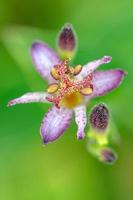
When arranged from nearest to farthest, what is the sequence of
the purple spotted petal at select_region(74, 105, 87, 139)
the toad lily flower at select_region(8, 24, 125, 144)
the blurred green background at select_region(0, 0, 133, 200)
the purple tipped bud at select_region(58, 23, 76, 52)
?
the purple spotted petal at select_region(74, 105, 87, 139), the toad lily flower at select_region(8, 24, 125, 144), the purple tipped bud at select_region(58, 23, 76, 52), the blurred green background at select_region(0, 0, 133, 200)

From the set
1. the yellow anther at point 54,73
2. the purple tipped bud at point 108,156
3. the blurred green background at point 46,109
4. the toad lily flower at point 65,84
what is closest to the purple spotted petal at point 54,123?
the toad lily flower at point 65,84

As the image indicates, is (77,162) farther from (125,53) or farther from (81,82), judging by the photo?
(81,82)

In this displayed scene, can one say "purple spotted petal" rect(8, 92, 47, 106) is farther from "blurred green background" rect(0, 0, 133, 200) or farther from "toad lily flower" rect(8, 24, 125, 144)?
"blurred green background" rect(0, 0, 133, 200)

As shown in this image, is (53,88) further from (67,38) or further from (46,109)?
(46,109)

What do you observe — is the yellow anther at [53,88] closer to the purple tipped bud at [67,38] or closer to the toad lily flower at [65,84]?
the toad lily flower at [65,84]

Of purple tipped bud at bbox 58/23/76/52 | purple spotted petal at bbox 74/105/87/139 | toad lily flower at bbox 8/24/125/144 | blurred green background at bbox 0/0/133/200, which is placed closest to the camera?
purple spotted petal at bbox 74/105/87/139

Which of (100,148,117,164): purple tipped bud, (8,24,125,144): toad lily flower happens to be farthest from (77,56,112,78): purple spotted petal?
(100,148,117,164): purple tipped bud

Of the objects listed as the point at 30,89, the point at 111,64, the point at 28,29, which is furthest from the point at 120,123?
the point at 28,29
